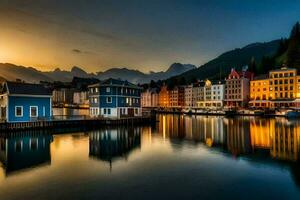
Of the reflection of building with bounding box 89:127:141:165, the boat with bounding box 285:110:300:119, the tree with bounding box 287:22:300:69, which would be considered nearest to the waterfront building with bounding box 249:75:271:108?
the tree with bounding box 287:22:300:69

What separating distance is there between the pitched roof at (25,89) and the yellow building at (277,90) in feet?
307

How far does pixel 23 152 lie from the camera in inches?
1326

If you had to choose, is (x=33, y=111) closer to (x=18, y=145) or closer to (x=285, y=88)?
(x=18, y=145)

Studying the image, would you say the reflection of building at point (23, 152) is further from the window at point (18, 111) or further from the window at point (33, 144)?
the window at point (18, 111)

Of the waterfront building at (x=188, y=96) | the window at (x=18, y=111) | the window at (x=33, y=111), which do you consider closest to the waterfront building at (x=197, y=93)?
the waterfront building at (x=188, y=96)

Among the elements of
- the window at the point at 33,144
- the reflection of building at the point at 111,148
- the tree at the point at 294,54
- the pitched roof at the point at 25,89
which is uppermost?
the tree at the point at 294,54

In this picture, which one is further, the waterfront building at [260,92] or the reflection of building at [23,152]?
the waterfront building at [260,92]

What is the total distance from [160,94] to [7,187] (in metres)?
173

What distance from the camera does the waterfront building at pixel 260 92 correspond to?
121812 millimetres

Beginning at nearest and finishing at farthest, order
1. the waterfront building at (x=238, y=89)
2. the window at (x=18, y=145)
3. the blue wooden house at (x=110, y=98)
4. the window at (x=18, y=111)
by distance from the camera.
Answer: the window at (x=18, y=145)
the window at (x=18, y=111)
the blue wooden house at (x=110, y=98)
the waterfront building at (x=238, y=89)

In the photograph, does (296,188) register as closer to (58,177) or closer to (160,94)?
(58,177)

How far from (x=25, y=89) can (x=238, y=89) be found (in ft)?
333

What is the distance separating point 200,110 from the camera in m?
139

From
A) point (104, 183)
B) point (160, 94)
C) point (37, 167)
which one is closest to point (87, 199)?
point (104, 183)
